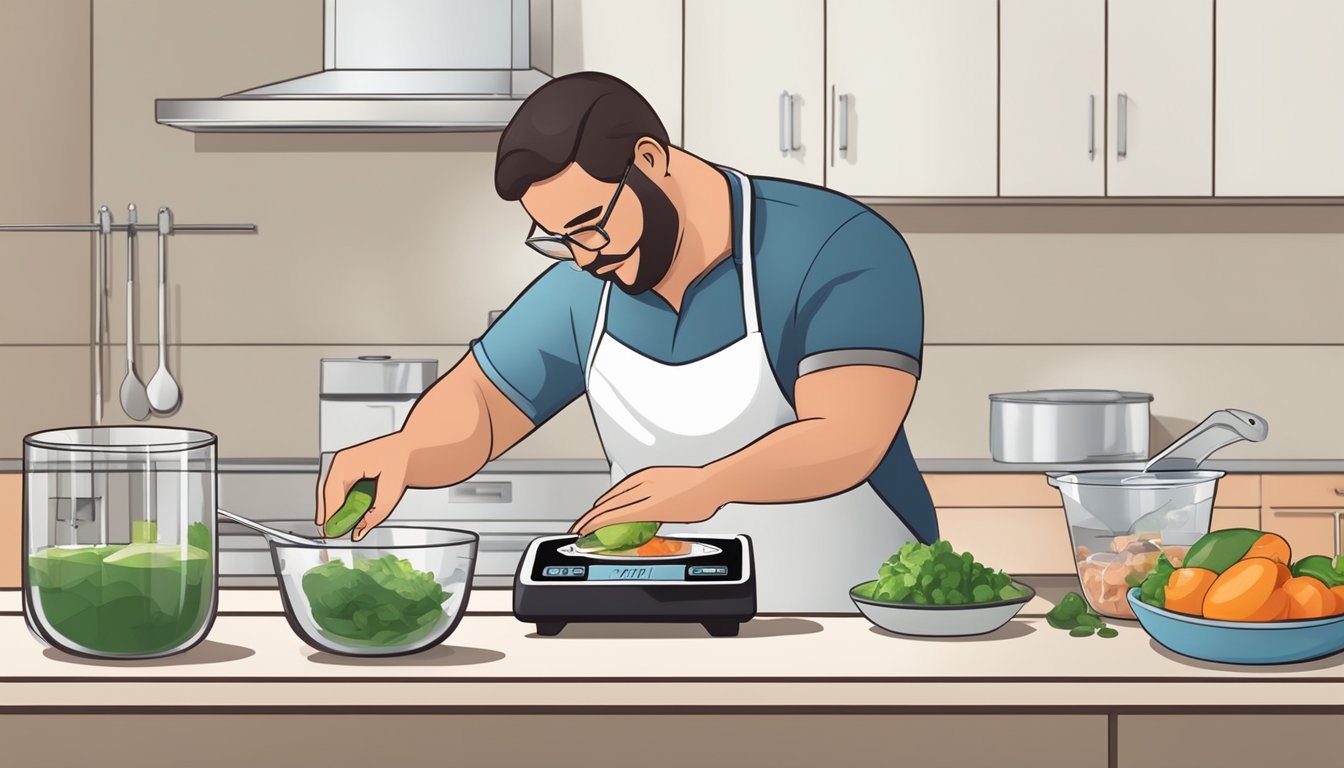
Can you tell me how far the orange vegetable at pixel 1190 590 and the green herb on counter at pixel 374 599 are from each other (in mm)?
691

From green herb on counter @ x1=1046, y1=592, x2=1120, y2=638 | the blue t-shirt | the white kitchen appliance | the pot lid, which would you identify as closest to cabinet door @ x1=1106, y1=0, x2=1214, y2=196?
the pot lid

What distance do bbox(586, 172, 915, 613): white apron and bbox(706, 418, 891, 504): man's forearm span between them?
308 mm

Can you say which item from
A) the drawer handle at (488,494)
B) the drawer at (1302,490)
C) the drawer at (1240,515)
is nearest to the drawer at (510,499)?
the drawer handle at (488,494)

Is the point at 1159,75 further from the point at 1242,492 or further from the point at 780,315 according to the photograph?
the point at 780,315

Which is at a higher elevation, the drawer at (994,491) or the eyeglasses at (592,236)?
the eyeglasses at (592,236)

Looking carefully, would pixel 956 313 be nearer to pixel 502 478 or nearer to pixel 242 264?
pixel 502 478

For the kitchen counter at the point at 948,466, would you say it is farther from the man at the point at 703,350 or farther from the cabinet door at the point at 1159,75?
the man at the point at 703,350

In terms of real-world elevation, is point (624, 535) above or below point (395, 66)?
Result: below

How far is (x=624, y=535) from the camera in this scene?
4.78ft

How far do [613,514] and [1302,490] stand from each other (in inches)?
92.4

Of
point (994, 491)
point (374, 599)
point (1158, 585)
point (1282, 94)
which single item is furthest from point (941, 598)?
point (1282, 94)

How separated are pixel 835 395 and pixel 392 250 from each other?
2242 mm

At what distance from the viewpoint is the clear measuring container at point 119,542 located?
124 centimetres

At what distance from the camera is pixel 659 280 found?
2.01m
